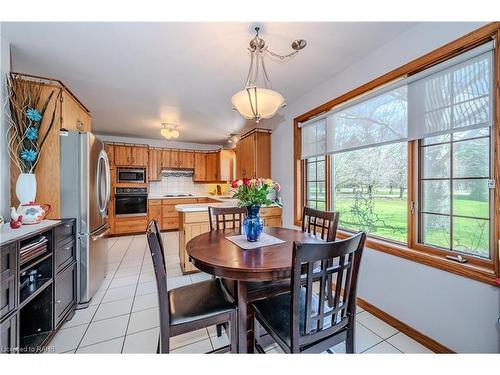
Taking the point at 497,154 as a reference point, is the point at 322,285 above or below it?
below

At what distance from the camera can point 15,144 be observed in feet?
6.11

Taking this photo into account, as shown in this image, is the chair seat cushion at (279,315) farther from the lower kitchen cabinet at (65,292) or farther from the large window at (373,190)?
the lower kitchen cabinet at (65,292)

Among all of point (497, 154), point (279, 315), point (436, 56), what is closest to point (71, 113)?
point (279, 315)

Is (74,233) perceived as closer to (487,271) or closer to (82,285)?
(82,285)

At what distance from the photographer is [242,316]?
1.30 meters

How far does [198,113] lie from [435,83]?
3120mm

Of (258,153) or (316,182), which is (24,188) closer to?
(258,153)

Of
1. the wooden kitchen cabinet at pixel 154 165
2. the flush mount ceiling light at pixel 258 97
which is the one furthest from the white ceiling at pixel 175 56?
the wooden kitchen cabinet at pixel 154 165

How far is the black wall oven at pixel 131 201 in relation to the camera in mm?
4840

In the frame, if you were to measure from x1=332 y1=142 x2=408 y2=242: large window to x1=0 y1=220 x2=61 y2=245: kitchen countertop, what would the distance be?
281 cm

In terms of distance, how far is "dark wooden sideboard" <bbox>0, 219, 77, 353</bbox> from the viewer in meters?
1.26

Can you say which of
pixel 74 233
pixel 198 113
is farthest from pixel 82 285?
pixel 198 113

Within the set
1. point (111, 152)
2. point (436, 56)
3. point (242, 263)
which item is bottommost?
point (242, 263)

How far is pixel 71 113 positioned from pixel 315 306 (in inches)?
117
